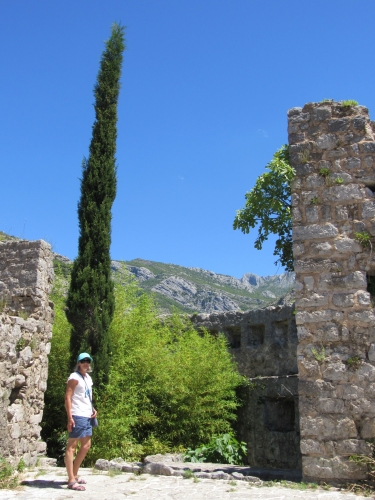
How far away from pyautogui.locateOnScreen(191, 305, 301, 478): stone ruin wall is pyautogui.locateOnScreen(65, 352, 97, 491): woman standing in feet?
22.1

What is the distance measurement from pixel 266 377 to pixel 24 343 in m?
7.14

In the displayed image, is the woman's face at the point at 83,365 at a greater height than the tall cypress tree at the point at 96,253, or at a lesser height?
lesser

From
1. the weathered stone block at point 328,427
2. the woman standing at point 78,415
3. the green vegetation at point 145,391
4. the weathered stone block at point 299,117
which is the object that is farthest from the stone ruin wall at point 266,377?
the weathered stone block at point 299,117

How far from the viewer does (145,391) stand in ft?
35.7

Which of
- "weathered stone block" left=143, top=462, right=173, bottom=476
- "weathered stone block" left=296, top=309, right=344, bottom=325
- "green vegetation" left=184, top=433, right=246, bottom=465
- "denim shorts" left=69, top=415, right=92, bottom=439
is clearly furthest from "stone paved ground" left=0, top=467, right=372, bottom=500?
"green vegetation" left=184, top=433, right=246, bottom=465

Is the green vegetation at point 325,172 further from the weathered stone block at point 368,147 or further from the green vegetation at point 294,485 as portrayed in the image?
the green vegetation at point 294,485

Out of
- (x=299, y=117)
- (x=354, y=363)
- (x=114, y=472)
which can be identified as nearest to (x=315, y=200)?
(x=299, y=117)

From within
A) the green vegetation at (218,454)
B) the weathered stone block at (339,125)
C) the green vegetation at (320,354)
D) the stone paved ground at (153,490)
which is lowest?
the green vegetation at (218,454)

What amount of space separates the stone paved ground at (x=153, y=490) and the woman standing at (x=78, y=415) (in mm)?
295

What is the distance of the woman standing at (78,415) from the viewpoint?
19.1 feet

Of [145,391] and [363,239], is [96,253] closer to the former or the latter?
[145,391]

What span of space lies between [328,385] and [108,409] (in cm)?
497

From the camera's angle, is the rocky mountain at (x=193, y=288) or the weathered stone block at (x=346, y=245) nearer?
the weathered stone block at (x=346, y=245)

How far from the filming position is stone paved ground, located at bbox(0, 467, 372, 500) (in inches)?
203
